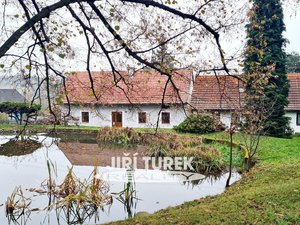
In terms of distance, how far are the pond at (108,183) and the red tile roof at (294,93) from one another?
14.9 m

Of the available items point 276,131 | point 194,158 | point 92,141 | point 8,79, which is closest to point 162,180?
point 194,158

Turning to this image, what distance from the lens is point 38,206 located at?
25.7 ft

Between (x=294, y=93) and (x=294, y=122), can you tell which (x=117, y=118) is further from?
(x=294, y=93)

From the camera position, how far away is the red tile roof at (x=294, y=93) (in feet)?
77.7

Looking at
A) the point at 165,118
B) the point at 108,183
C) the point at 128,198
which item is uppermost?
the point at 165,118

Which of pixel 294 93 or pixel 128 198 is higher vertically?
pixel 294 93

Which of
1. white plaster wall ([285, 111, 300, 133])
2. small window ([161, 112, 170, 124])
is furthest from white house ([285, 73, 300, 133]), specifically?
small window ([161, 112, 170, 124])

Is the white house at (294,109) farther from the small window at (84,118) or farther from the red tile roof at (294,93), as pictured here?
the small window at (84,118)

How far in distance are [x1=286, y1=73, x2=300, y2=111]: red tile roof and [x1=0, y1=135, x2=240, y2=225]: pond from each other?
1490 cm

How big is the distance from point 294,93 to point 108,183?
19683 mm

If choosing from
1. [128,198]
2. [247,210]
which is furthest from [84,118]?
[247,210]

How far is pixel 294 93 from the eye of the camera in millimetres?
24750

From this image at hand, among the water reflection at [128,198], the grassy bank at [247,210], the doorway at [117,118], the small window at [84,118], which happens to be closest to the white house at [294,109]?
the doorway at [117,118]

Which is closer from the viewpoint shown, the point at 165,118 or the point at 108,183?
the point at 108,183
